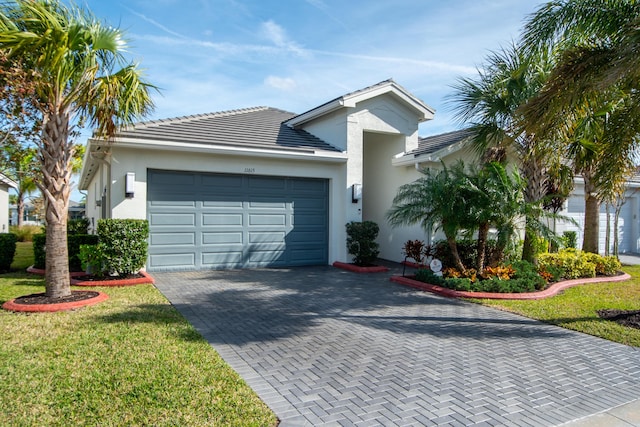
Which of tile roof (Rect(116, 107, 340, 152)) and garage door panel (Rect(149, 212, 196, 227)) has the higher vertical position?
tile roof (Rect(116, 107, 340, 152))

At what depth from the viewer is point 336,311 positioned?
25.2ft

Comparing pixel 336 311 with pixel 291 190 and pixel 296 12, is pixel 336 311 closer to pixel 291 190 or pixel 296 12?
pixel 291 190

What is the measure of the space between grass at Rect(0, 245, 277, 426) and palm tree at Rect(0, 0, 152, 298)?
1.69 metres

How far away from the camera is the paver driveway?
400cm

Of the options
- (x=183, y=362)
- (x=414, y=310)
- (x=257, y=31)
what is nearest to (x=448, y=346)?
(x=414, y=310)

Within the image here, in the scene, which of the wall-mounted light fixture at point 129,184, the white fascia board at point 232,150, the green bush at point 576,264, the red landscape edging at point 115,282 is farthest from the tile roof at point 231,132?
the green bush at point 576,264

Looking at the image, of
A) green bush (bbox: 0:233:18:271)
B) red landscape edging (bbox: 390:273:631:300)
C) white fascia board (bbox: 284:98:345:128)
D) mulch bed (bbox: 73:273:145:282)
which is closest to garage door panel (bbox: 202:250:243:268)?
mulch bed (bbox: 73:273:145:282)

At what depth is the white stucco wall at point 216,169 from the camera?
1090 centimetres

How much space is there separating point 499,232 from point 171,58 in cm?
947

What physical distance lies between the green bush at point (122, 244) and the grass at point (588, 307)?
7597mm

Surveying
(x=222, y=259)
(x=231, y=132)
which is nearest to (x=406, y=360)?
(x=222, y=259)

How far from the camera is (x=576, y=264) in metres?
11.5

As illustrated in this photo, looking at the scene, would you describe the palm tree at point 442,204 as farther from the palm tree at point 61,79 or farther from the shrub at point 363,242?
the palm tree at point 61,79

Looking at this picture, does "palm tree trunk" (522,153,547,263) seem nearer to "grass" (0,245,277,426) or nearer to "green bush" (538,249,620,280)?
"green bush" (538,249,620,280)
